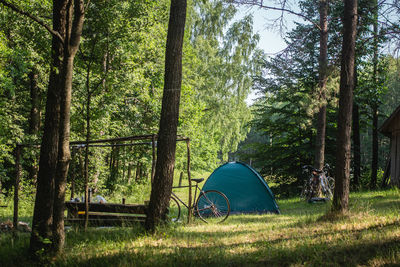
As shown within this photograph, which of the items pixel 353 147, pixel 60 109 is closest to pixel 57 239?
pixel 60 109

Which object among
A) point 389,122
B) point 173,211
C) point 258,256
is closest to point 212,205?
point 173,211

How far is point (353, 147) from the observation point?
16.8 metres

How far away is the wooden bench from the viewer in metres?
7.02

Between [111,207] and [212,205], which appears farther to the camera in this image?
[212,205]

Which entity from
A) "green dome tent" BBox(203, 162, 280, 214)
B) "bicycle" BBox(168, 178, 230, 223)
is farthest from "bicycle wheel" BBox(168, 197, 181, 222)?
"green dome tent" BBox(203, 162, 280, 214)

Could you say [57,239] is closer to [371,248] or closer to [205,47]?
[371,248]

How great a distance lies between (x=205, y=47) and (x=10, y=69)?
13.0 m

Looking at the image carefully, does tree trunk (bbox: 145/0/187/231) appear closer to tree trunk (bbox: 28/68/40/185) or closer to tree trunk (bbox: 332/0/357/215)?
tree trunk (bbox: 332/0/357/215)

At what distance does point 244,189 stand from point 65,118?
660 centimetres

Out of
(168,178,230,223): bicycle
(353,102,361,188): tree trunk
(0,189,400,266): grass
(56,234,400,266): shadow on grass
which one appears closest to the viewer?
(56,234,400,266): shadow on grass

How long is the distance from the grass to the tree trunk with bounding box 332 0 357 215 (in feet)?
1.42

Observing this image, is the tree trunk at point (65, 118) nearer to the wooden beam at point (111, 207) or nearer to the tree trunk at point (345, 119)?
the wooden beam at point (111, 207)

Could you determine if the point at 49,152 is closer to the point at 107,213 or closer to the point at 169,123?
the point at 169,123

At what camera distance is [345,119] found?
6.98m
